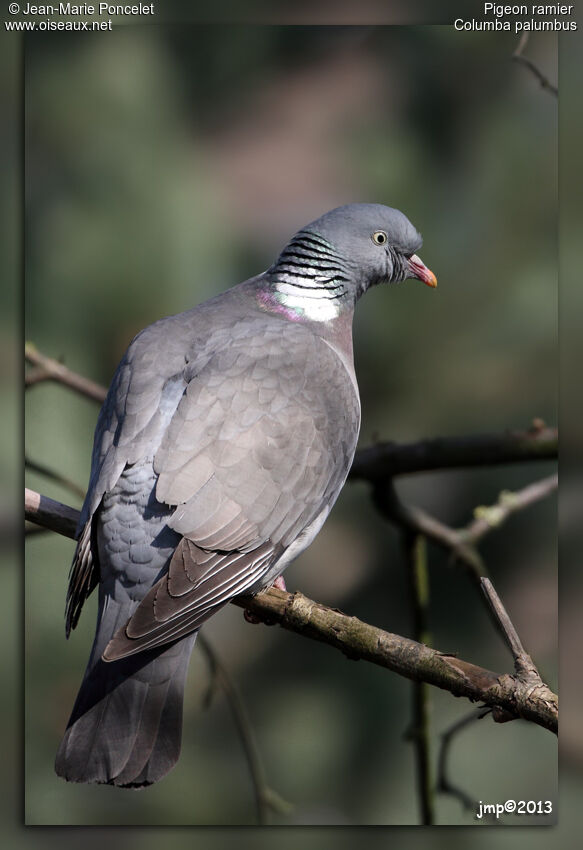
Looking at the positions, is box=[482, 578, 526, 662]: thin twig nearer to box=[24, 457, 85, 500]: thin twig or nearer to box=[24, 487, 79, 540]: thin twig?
box=[24, 487, 79, 540]: thin twig

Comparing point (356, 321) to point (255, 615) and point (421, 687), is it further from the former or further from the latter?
point (421, 687)

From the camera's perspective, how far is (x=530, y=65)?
2.89 m

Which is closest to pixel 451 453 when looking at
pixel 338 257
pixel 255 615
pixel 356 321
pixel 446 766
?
pixel 356 321

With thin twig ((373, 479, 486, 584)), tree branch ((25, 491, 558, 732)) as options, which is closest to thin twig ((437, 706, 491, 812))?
thin twig ((373, 479, 486, 584))

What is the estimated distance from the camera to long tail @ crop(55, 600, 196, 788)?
229cm

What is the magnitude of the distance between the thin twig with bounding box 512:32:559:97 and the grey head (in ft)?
1.73

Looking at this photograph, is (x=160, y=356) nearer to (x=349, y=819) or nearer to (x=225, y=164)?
(x=225, y=164)

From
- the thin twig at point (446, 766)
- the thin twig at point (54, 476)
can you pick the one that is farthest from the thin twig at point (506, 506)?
the thin twig at point (54, 476)

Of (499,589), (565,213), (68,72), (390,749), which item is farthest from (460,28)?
(390,749)

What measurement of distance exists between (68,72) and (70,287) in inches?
23.2

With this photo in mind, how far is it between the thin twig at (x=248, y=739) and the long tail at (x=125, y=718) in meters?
0.53

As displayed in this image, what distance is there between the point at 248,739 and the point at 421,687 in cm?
50

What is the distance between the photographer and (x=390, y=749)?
2885 mm

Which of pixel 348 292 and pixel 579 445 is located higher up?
pixel 348 292
